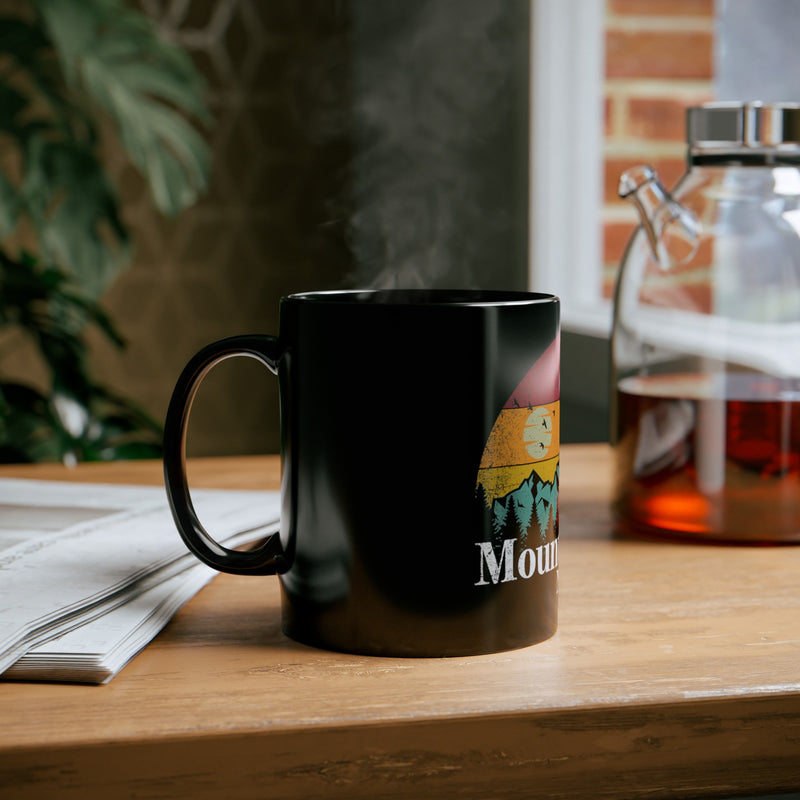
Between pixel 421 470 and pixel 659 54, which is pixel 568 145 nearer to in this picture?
pixel 659 54

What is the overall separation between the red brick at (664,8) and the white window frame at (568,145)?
3 cm

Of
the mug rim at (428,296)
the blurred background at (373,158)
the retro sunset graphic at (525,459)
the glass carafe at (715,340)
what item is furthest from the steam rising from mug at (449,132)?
the retro sunset graphic at (525,459)

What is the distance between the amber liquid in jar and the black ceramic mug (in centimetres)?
20

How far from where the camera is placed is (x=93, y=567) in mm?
498

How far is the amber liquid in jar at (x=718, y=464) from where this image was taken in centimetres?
59

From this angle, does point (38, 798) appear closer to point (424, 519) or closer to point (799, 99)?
point (424, 519)

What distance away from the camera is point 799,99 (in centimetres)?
138

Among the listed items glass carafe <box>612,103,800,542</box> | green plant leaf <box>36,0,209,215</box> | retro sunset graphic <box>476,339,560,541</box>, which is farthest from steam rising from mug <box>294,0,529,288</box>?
retro sunset graphic <box>476,339,560,541</box>

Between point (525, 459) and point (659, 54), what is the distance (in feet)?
4.40

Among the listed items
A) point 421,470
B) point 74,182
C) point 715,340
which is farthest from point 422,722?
point 74,182

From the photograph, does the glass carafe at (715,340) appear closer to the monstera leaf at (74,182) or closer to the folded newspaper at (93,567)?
the folded newspaper at (93,567)

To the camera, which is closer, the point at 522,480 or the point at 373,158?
the point at 522,480

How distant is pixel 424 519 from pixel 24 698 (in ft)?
0.54

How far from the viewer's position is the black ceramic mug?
408 millimetres
